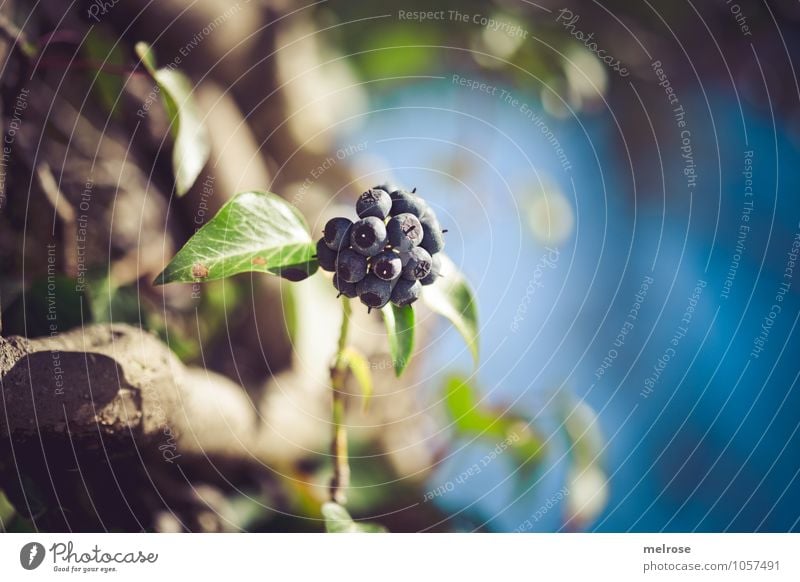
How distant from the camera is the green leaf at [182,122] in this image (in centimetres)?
75

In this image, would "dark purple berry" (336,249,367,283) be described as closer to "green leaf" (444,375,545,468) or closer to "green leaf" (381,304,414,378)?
"green leaf" (381,304,414,378)

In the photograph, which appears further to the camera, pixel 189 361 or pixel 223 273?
pixel 189 361

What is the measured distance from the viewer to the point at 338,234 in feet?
1.99

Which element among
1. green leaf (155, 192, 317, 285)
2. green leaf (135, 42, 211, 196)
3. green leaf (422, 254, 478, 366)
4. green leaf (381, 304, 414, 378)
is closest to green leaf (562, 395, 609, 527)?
green leaf (422, 254, 478, 366)

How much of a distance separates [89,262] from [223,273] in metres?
0.23

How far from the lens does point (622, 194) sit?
0.87 metres

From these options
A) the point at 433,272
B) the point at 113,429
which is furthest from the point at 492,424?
the point at 113,429

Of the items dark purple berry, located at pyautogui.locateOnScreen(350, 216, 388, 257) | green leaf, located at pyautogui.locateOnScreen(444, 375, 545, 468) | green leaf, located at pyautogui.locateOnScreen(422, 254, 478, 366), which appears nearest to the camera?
dark purple berry, located at pyautogui.locateOnScreen(350, 216, 388, 257)

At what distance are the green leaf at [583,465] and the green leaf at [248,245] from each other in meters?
0.38

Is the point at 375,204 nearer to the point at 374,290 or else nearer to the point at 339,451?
the point at 374,290

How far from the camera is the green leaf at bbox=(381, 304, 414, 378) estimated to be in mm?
660

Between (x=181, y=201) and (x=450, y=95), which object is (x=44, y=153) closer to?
(x=181, y=201)

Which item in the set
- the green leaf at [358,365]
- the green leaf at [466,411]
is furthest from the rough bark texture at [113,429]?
the green leaf at [466,411]
